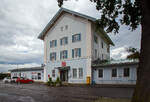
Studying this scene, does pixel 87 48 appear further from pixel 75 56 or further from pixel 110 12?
pixel 110 12

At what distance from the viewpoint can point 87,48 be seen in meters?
25.4

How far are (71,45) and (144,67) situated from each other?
22.2m

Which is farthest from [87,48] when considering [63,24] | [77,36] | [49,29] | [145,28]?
[145,28]

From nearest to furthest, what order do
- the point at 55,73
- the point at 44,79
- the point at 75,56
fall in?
the point at 75,56
the point at 55,73
the point at 44,79

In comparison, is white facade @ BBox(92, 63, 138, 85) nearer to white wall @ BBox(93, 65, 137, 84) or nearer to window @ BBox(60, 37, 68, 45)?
white wall @ BBox(93, 65, 137, 84)

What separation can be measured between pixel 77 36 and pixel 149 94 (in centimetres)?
2225

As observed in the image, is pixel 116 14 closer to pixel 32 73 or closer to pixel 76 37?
pixel 76 37

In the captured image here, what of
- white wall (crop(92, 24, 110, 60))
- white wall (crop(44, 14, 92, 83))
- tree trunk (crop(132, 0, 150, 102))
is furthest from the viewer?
white wall (crop(92, 24, 110, 60))

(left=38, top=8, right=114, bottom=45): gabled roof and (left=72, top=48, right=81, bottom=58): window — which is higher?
(left=38, top=8, right=114, bottom=45): gabled roof

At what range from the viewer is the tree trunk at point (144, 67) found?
583cm

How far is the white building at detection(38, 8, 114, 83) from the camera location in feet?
83.9

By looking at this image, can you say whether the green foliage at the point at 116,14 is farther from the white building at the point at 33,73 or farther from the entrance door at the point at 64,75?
the white building at the point at 33,73

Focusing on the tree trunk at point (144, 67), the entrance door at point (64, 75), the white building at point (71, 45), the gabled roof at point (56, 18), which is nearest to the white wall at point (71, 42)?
the white building at point (71, 45)

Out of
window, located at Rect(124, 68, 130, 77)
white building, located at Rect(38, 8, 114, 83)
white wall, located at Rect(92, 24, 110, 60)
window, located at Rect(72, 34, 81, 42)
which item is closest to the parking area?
window, located at Rect(124, 68, 130, 77)
